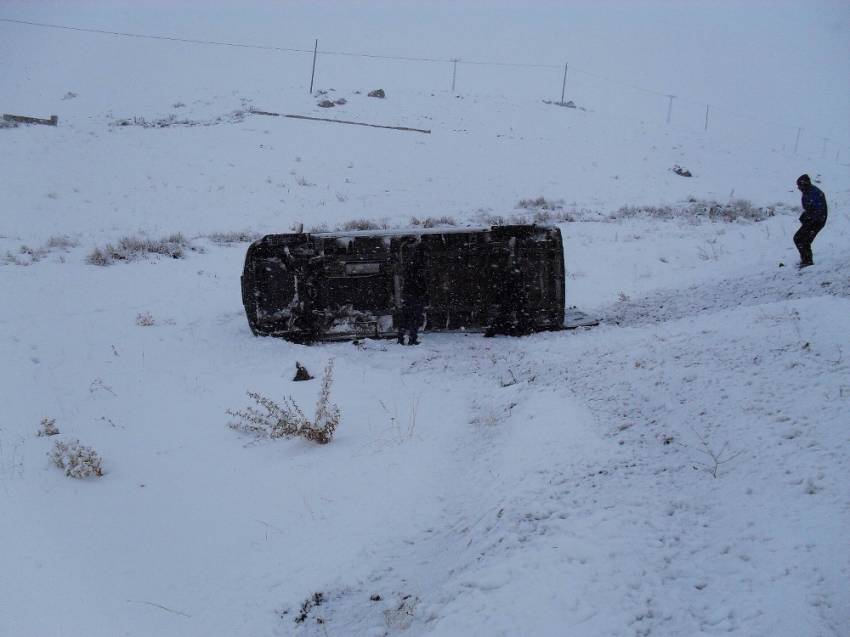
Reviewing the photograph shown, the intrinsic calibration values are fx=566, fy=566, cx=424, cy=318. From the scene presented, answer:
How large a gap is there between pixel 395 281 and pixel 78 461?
3662 millimetres

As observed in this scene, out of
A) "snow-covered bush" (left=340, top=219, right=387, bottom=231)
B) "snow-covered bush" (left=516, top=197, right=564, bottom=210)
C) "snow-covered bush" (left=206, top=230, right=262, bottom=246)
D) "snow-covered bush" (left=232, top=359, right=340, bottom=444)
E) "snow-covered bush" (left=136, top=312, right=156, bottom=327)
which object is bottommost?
"snow-covered bush" (left=136, top=312, right=156, bottom=327)

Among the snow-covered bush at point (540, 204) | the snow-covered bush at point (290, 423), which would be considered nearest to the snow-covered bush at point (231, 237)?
the snow-covered bush at point (290, 423)

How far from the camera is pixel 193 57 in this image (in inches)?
1757

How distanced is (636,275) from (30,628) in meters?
9.43

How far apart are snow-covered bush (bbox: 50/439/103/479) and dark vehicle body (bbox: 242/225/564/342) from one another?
278cm

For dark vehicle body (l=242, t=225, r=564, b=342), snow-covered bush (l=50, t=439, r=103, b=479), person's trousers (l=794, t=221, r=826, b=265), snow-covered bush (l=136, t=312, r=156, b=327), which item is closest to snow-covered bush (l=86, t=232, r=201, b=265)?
snow-covered bush (l=136, t=312, r=156, b=327)

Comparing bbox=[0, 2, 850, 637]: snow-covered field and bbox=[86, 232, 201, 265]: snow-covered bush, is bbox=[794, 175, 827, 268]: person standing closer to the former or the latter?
bbox=[0, 2, 850, 637]: snow-covered field

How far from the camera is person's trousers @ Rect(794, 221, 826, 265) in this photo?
775 cm

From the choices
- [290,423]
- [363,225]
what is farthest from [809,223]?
[363,225]

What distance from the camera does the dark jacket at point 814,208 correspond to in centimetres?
798

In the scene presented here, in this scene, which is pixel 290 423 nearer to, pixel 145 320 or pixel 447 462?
pixel 447 462

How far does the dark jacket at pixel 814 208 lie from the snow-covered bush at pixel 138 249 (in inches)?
410

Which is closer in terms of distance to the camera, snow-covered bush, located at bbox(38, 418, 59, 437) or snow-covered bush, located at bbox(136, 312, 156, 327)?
snow-covered bush, located at bbox(38, 418, 59, 437)

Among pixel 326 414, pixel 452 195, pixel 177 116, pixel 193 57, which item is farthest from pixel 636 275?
pixel 193 57
